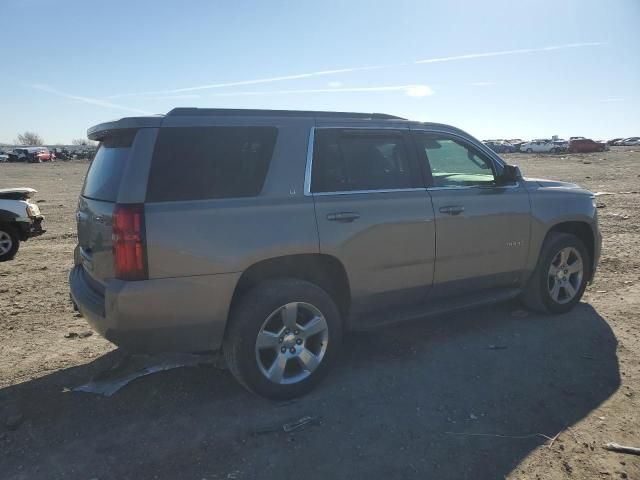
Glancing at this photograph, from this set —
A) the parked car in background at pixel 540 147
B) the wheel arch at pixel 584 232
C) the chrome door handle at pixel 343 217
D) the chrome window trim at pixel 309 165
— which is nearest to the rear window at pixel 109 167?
the chrome window trim at pixel 309 165

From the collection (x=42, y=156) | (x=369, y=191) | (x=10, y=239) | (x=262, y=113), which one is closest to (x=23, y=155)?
(x=42, y=156)

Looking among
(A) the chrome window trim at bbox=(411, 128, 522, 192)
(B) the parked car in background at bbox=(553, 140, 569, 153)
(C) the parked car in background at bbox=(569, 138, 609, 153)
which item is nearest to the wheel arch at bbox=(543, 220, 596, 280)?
(A) the chrome window trim at bbox=(411, 128, 522, 192)

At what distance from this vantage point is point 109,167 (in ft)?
11.7

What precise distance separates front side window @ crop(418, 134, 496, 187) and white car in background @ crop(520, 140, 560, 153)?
60.0m

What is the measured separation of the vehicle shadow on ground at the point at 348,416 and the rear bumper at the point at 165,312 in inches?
22.3

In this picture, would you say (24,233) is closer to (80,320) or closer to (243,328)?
(80,320)

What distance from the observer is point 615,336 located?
4.76 meters

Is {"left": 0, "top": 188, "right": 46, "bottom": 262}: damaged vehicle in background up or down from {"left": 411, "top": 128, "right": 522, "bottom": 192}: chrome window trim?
down

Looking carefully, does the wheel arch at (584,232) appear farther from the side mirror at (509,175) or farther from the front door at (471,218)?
the side mirror at (509,175)

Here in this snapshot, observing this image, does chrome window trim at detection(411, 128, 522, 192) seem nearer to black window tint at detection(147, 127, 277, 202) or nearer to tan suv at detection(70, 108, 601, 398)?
tan suv at detection(70, 108, 601, 398)

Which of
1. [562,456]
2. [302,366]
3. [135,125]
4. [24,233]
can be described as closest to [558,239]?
[562,456]

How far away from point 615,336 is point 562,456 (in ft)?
7.29

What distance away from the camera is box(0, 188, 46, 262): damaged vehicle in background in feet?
26.6

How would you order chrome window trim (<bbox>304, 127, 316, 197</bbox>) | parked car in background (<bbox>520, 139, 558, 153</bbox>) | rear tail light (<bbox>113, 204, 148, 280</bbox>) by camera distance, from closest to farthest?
rear tail light (<bbox>113, 204, 148, 280</bbox>), chrome window trim (<bbox>304, 127, 316, 197</bbox>), parked car in background (<bbox>520, 139, 558, 153</bbox>)
